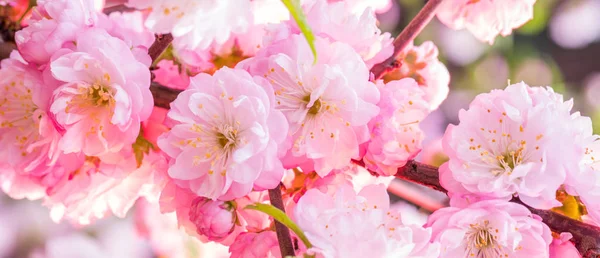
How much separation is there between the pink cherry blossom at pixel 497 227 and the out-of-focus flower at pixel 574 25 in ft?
2.33

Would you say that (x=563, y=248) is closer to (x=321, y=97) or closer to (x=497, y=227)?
(x=497, y=227)

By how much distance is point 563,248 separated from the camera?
0.41 m

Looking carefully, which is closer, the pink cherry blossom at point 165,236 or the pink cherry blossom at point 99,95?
the pink cherry blossom at point 99,95

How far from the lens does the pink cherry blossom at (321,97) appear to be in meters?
0.41

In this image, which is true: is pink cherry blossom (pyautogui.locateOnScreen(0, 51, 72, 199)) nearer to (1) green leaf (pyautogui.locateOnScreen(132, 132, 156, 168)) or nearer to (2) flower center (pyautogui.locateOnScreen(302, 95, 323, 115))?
(1) green leaf (pyautogui.locateOnScreen(132, 132, 156, 168))

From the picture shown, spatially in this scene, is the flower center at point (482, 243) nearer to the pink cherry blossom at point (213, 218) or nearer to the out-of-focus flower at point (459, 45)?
the pink cherry blossom at point (213, 218)

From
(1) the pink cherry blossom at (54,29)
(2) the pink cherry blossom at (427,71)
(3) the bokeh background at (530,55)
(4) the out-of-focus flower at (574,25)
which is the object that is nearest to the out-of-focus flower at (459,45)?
(3) the bokeh background at (530,55)

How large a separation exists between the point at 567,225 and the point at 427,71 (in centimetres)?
21

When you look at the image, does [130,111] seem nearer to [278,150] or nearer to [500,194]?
[278,150]

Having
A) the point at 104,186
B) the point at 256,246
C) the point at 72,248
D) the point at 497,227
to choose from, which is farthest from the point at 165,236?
the point at 497,227

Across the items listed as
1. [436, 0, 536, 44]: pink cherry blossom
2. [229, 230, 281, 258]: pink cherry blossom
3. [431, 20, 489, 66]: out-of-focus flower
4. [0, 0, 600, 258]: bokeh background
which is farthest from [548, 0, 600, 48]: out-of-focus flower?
[229, 230, 281, 258]: pink cherry blossom

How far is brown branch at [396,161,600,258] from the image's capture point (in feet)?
1.35

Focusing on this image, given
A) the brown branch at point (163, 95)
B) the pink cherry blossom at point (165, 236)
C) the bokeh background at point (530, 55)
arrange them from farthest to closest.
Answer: the bokeh background at point (530, 55) → the pink cherry blossom at point (165, 236) → the brown branch at point (163, 95)

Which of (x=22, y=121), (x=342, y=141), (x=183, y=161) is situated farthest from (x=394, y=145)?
(x=22, y=121)
